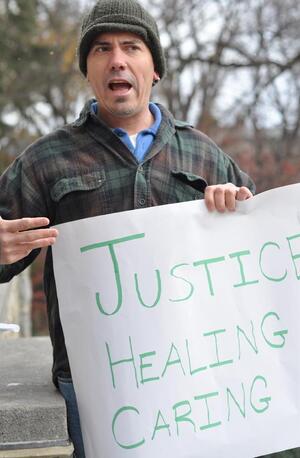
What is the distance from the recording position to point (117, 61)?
2064 mm

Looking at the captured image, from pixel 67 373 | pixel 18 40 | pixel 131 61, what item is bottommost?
pixel 67 373

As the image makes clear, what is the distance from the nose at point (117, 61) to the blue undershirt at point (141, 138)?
20cm

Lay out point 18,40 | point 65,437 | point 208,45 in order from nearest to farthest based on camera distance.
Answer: point 65,437 < point 208,45 < point 18,40

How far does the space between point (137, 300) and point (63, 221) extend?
0.36 meters

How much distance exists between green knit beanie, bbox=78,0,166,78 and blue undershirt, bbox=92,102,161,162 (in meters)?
0.22

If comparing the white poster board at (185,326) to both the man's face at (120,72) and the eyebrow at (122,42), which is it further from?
the eyebrow at (122,42)

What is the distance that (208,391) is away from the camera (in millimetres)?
1976

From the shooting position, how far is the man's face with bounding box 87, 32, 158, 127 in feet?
6.85

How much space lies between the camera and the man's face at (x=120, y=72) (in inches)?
82.2

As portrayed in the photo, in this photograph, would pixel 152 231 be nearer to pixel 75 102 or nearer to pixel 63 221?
pixel 63 221

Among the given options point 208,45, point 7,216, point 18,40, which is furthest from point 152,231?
point 18,40

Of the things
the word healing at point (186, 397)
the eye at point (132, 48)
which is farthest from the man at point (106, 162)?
the word healing at point (186, 397)

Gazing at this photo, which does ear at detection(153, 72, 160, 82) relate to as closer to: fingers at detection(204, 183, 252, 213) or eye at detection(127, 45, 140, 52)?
eye at detection(127, 45, 140, 52)

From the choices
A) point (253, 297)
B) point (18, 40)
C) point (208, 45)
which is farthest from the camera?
point (18, 40)
